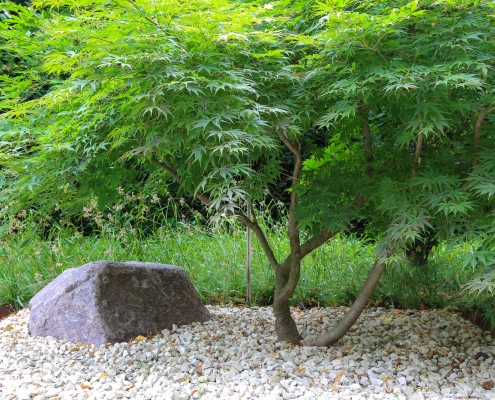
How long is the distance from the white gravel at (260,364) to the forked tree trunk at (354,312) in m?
0.08

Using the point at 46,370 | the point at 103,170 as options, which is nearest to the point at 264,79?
the point at 103,170

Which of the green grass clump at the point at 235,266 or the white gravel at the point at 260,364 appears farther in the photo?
the green grass clump at the point at 235,266

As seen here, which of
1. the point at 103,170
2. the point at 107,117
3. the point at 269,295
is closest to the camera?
the point at 107,117

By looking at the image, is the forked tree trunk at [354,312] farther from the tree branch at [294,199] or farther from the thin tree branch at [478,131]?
the thin tree branch at [478,131]

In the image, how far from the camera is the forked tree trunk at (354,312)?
138 inches

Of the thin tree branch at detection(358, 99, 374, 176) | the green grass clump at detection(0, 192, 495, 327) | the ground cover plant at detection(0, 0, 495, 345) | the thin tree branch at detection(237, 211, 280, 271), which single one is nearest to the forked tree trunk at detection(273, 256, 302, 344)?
the thin tree branch at detection(237, 211, 280, 271)

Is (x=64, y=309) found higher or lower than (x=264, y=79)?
lower

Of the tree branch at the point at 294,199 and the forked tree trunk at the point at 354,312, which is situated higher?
the tree branch at the point at 294,199

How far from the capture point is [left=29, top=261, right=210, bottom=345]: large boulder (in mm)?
4219

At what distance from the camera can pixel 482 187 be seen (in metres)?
2.68

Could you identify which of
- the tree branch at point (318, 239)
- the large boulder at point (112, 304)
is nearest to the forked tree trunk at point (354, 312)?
the tree branch at point (318, 239)

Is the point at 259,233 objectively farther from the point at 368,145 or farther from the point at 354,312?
the point at 368,145

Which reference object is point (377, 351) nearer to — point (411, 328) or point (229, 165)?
point (411, 328)

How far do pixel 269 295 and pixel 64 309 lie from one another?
1.86 metres
